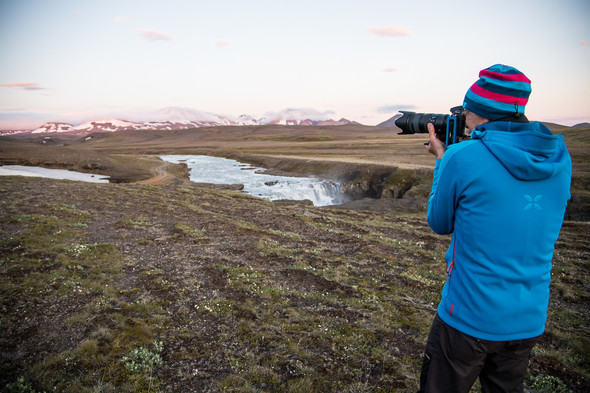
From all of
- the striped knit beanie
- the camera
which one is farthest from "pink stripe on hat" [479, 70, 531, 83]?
the camera

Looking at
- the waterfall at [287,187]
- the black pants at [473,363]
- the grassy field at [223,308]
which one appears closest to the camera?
the black pants at [473,363]

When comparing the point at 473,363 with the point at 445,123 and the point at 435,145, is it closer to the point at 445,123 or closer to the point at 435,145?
the point at 435,145

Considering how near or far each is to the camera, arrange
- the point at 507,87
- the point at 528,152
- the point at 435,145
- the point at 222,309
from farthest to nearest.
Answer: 1. the point at 222,309
2. the point at 435,145
3. the point at 507,87
4. the point at 528,152

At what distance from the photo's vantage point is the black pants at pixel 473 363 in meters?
2.90

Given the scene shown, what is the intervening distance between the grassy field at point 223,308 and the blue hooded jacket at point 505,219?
3.63m

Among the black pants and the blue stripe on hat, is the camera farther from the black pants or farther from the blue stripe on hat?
the black pants

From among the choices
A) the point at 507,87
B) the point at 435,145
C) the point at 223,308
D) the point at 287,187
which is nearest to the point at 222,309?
the point at 223,308

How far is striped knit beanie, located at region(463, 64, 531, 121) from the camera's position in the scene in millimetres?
2932

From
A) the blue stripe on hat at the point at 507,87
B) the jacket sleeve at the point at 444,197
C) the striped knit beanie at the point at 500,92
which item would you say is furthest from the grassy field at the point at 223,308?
the blue stripe on hat at the point at 507,87

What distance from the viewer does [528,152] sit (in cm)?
264

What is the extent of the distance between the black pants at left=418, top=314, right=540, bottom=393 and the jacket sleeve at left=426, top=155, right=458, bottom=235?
3.41 ft

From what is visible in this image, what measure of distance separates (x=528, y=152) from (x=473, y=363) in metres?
2.01

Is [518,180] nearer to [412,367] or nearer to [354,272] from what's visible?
[412,367]

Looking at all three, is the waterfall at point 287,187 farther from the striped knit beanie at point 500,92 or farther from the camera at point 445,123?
the striped knit beanie at point 500,92
